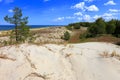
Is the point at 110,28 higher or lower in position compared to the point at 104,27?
lower

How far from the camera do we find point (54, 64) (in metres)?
8.34

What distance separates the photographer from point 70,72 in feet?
26.6

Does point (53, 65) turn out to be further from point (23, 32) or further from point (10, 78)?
point (23, 32)

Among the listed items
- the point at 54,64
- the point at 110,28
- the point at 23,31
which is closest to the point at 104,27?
the point at 110,28

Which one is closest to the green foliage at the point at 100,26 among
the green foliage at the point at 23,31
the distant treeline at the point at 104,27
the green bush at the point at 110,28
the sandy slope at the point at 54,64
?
the distant treeline at the point at 104,27

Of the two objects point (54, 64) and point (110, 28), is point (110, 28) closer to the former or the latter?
point (110, 28)

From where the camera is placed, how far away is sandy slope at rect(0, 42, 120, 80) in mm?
7852

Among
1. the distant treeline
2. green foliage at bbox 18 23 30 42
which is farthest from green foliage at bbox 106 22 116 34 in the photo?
green foliage at bbox 18 23 30 42

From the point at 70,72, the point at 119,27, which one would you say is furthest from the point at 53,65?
the point at 119,27

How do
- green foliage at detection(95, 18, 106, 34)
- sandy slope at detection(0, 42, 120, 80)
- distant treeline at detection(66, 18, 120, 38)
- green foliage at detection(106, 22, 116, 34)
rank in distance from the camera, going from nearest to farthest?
sandy slope at detection(0, 42, 120, 80), green foliage at detection(95, 18, 106, 34), distant treeline at detection(66, 18, 120, 38), green foliage at detection(106, 22, 116, 34)

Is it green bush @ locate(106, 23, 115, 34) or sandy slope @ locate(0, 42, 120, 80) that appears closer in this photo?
sandy slope @ locate(0, 42, 120, 80)

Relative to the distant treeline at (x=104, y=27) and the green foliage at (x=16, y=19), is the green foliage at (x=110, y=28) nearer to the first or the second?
the distant treeline at (x=104, y=27)

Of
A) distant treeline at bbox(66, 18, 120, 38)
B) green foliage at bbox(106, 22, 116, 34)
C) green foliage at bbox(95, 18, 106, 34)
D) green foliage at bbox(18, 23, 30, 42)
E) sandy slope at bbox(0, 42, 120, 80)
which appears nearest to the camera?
sandy slope at bbox(0, 42, 120, 80)

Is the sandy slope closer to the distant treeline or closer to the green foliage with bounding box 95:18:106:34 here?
the green foliage with bounding box 95:18:106:34
